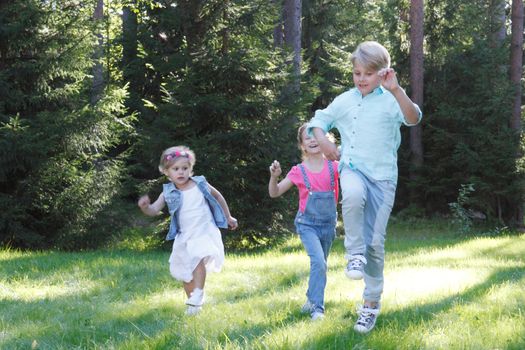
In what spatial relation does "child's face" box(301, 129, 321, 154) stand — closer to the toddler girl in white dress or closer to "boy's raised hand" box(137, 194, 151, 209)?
the toddler girl in white dress

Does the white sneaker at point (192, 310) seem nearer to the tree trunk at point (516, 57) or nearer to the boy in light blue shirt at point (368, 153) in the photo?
the boy in light blue shirt at point (368, 153)

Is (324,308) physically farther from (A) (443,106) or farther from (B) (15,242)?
(A) (443,106)

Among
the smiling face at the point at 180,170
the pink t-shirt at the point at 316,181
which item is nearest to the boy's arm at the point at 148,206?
the smiling face at the point at 180,170

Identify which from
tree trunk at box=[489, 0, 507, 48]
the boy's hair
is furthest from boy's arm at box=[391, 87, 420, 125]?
tree trunk at box=[489, 0, 507, 48]

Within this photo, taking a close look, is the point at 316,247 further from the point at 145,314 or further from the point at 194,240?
the point at 145,314

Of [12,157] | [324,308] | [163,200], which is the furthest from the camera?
[12,157]

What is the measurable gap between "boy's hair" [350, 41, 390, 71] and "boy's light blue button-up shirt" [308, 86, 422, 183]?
1.04 ft

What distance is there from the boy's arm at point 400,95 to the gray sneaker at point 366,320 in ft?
4.73

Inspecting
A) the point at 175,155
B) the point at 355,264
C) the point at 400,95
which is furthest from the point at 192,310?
the point at 400,95

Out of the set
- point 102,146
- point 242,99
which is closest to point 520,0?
point 242,99

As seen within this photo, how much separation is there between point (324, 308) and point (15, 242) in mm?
8444

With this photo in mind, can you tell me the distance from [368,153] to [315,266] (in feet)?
3.98

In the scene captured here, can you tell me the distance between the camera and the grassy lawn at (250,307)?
3.99 meters

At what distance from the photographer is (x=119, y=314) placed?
5219 millimetres
